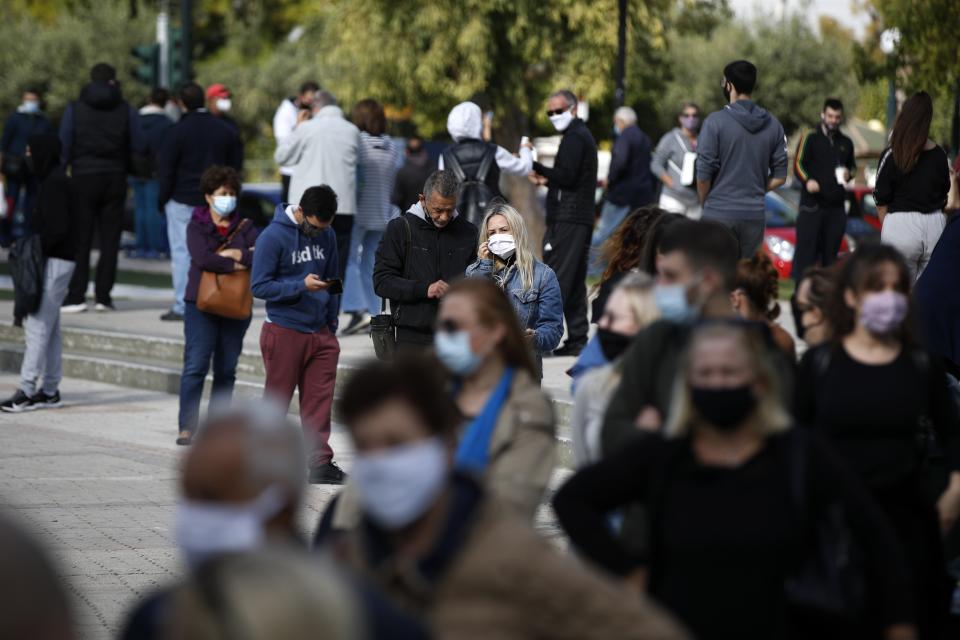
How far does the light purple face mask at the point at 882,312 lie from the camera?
4.98m

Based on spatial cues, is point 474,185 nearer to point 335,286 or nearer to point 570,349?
point 570,349

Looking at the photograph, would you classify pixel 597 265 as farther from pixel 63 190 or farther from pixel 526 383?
pixel 63 190

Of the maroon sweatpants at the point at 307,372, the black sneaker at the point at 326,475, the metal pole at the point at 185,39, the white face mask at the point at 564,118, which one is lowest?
the black sneaker at the point at 326,475

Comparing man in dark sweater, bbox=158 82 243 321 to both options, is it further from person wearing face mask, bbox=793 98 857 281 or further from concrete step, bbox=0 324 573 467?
person wearing face mask, bbox=793 98 857 281

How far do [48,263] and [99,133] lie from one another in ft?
14.2

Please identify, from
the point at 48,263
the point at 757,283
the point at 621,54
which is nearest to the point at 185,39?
the point at 621,54

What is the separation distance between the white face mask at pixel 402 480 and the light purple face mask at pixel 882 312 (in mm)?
1915

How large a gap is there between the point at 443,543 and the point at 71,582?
14.3ft

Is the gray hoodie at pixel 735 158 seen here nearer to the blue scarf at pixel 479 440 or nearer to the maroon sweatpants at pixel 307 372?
the maroon sweatpants at pixel 307 372

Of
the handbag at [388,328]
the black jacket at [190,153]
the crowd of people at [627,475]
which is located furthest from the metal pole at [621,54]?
the crowd of people at [627,475]

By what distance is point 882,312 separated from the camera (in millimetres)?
Answer: 4980

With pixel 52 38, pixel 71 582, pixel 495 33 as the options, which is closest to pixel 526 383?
pixel 71 582

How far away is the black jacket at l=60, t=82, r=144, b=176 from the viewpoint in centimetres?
1617

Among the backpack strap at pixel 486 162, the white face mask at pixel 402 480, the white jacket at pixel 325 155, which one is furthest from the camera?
the white jacket at pixel 325 155
